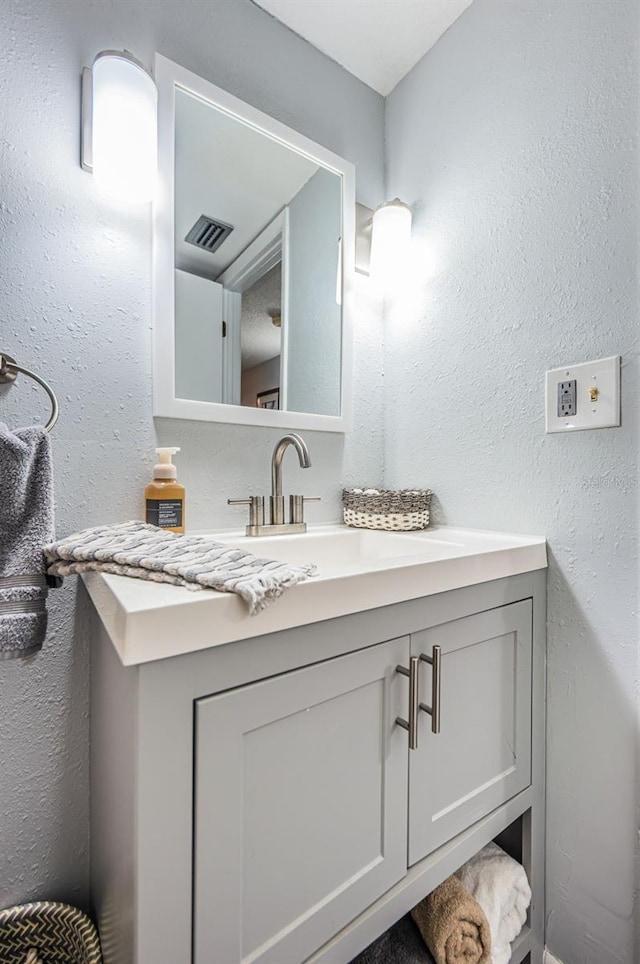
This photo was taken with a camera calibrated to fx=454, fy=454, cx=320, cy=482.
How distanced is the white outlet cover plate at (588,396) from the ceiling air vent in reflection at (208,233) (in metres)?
0.76

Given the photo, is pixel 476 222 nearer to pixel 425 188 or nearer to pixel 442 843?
pixel 425 188

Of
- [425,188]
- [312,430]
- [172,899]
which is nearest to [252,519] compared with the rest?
[312,430]

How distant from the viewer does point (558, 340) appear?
2.96ft

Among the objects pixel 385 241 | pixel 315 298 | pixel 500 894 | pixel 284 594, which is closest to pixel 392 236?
pixel 385 241

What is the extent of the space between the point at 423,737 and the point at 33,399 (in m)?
0.86

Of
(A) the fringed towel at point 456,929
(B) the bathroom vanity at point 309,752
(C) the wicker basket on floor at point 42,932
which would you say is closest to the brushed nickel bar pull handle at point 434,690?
(B) the bathroom vanity at point 309,752

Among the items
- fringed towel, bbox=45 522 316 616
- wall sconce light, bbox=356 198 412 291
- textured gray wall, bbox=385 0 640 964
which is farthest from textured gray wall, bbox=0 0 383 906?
textured gray wall, bbox=385 0 640 964

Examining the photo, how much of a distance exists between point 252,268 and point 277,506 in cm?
56

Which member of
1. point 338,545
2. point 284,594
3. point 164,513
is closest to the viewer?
point 284,594

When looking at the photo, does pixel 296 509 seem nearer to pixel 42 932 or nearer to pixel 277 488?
pixel 277 488

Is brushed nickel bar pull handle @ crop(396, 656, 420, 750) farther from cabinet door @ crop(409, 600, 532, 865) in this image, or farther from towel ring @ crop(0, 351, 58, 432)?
towel ring @ crop(0, 351, 58, 432)

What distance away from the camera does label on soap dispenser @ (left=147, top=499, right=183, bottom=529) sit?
86 centimetres

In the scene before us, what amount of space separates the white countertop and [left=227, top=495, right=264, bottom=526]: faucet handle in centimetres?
5

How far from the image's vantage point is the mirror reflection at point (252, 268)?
3.19 feet
